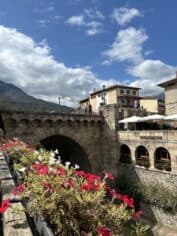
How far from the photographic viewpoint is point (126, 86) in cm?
5662

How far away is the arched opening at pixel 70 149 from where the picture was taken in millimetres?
25688

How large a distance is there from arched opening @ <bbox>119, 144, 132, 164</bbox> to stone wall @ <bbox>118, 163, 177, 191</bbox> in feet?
1.67

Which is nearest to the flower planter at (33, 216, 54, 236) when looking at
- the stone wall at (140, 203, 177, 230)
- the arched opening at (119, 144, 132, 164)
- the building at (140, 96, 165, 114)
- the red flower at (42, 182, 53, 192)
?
the red flower at (42, 182, 53, 192)

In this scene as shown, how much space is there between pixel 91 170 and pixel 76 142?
3734 millimetres

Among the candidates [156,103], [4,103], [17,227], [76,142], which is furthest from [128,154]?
[156,103]

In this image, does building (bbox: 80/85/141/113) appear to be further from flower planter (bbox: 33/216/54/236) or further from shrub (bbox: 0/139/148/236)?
flower planter (bbox: 33/216/54/236)

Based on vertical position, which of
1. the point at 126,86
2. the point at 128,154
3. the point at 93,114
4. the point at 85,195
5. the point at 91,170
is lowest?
the point at 91,170

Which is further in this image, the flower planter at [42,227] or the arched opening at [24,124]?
the arched opening at [24,124]

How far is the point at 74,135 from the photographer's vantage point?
955 inches

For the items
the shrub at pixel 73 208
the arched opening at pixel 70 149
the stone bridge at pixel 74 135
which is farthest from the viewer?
the arched opening at pixel 70 149

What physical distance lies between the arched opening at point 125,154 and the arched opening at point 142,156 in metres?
1.06

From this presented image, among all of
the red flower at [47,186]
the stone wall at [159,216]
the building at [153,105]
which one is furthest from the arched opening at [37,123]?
the building at [153,105]

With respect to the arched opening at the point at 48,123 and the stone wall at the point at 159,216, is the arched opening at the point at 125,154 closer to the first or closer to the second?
the stone wall at the point at 159,216

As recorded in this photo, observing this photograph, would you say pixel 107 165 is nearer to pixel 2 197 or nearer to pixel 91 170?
pixel 91 170
